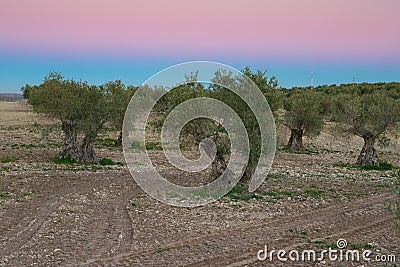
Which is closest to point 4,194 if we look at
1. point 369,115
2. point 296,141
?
point 369,115

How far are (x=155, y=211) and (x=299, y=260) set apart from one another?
7.49 m

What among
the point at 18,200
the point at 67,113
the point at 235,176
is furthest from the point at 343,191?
the point at 67,113

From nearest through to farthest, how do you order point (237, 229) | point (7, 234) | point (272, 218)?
1. point (7, 234)
2. point (237, 229)
3. point (272, 218)

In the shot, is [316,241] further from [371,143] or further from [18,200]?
[371,143]

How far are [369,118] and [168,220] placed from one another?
22.8m

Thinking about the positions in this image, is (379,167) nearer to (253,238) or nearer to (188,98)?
(188,98)

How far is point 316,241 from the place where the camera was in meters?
15.3

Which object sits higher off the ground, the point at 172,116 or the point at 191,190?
the point at 172,116

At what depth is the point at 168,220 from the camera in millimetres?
17547

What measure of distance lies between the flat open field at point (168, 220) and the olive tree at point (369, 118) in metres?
6.47

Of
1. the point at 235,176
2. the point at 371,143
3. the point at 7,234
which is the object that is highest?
the point at 371,143

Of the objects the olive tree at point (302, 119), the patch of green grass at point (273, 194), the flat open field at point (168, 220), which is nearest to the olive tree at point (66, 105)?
the flat open field at point (168, 220)

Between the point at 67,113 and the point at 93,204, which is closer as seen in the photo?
the point at 93,204

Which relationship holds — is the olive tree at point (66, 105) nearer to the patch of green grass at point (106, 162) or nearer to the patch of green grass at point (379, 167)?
the patch of green grass at point (106, 162)
